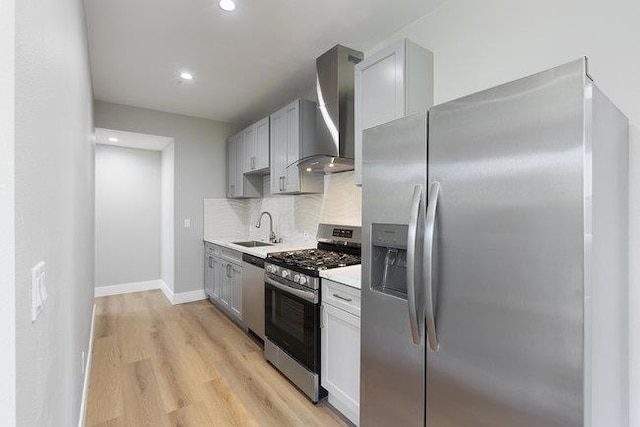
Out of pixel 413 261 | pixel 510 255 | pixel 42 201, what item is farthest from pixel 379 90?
pixel 42 201

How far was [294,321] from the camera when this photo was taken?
7.94 ft

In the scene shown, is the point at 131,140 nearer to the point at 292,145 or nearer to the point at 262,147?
the point at 262,147

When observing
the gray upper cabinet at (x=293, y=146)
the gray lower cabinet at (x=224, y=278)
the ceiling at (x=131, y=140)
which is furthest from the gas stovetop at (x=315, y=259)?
the ceiling at (x=131, y=140)

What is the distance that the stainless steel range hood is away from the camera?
2564mm

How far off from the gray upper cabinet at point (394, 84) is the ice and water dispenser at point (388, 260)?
2.69 ft

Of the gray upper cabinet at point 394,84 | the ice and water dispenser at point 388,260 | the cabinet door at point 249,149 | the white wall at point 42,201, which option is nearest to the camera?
the white wall at point 42,201

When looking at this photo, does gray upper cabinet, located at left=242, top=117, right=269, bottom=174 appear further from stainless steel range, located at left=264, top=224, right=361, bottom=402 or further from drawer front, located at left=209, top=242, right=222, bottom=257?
stainless steel range, located at left=264, top=224, right=361, bottom=402

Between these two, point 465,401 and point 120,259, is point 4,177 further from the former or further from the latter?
point 120,259

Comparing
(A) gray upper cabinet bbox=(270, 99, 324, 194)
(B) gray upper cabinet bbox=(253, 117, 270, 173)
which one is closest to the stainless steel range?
(A) gray upper cabinet bbox=(270, 99, 324, 194)

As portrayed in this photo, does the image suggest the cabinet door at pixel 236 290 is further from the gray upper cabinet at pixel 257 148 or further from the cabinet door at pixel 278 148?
the gray upper cabinet at pixel 257 148

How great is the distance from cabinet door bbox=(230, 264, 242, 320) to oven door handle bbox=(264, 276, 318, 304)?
0.85 metres

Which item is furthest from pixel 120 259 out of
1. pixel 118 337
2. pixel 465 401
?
pixel 465 401

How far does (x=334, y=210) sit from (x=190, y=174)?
2572mm

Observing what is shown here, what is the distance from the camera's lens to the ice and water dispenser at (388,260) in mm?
1508
